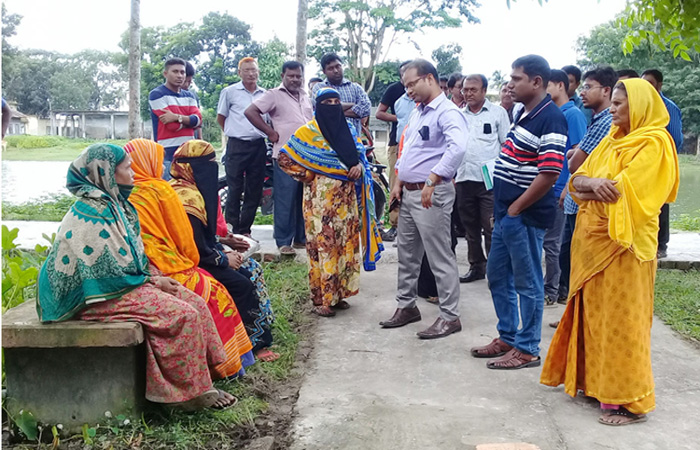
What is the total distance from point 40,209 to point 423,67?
8.37m

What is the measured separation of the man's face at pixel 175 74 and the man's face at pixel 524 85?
4.08 metres

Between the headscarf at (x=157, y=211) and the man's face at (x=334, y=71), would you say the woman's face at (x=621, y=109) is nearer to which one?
the headscarf at (x=157, y=211)

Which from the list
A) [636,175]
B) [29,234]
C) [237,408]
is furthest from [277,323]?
[29,234]

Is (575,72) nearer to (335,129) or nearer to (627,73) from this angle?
(627,73)

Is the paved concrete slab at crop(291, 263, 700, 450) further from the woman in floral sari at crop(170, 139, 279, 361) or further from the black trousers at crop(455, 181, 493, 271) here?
the black trousers at crop(455, 181, 493, 271)

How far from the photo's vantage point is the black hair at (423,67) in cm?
460

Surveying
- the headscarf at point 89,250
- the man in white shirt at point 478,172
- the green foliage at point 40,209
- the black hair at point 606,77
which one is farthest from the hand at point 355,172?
the green foliage at point 40,209

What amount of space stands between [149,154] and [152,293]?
33.3 inches

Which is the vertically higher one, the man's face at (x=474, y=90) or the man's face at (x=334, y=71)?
the man's face at (x=334, y=71)

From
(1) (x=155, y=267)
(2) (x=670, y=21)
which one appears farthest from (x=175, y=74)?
(2) (x=670, y=21)

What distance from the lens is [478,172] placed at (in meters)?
6.07

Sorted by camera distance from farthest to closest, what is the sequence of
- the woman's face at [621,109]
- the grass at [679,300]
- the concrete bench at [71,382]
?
1. the grass at [679,300]
2. the woman's face at [621,109]
3. the concrete bench at [71,382]

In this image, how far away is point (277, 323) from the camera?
4.84 meters

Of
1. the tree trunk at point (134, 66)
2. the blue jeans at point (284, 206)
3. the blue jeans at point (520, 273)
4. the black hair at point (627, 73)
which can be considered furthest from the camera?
the tree trunk at point (134, 66)
